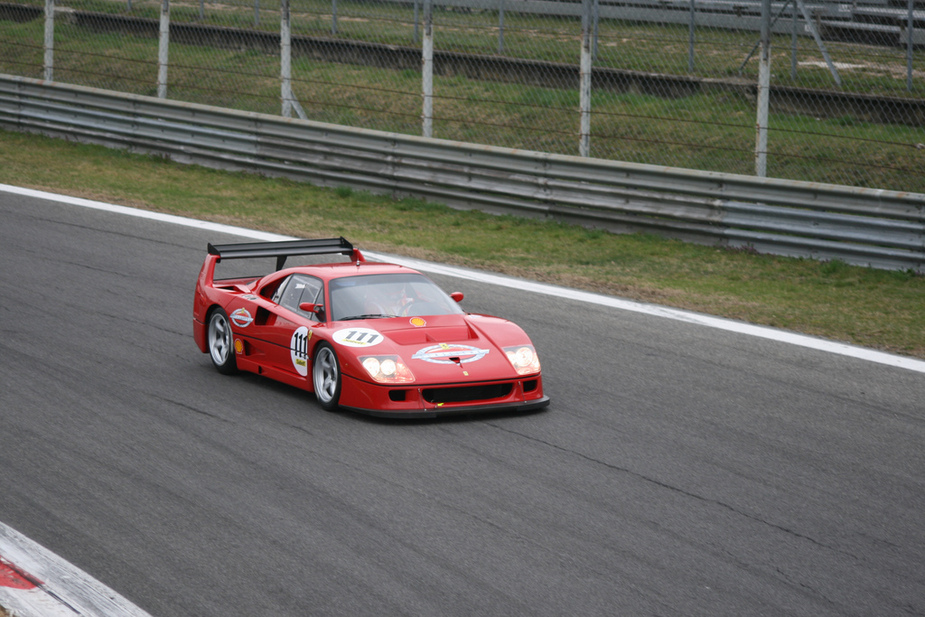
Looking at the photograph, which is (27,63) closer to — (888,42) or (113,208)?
(113,208)

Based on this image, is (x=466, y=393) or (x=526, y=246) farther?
(x=526, y=246)

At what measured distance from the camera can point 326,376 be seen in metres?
8.38

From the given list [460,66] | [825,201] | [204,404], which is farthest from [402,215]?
[204,404]

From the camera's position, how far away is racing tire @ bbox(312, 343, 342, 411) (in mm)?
8156

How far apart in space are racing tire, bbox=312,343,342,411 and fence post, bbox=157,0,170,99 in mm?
12261

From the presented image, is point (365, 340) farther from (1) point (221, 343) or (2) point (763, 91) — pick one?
(2) point (763, 91)

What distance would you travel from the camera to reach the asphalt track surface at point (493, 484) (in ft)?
17.8

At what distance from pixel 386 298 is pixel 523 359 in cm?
126

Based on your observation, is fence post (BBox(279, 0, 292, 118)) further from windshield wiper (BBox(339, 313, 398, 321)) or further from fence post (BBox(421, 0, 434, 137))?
windshield wiper (BBox(339, 313, 398, 321))

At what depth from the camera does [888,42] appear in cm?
1366

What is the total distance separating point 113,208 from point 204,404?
8.68 metres

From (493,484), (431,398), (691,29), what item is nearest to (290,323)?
(431,398)

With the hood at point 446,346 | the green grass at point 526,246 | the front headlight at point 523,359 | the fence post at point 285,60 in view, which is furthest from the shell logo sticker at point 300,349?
the fence post at point 285,60

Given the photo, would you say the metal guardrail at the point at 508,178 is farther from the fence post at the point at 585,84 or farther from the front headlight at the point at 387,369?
the front headlight at the point at 387,369
